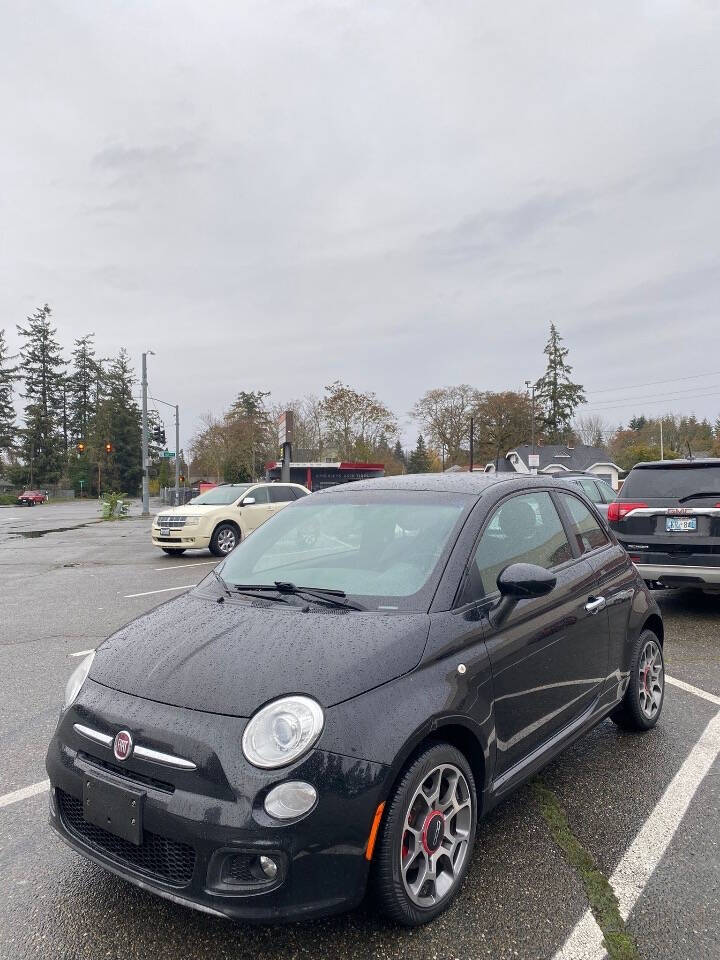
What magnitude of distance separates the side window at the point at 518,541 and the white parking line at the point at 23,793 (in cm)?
239

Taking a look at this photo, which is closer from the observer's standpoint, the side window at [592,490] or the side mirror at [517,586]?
the side mirror at [517,586]

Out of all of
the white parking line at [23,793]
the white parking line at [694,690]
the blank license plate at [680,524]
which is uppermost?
the blank license plate at [680,524]

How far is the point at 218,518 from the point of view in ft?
46.8

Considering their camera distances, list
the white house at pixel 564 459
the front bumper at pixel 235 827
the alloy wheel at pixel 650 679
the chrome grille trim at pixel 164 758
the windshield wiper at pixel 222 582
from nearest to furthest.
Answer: the front bumper at pixel 235 827 → the chrome grille trim at pixel 164 758 → the windshield wiper at pixel 222 582 → the alloy wheel at pixel 650 679 → the white house at pixel 564 459

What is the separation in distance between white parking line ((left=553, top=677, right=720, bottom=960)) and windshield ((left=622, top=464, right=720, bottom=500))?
3.48 meters

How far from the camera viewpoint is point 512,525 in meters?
3.29

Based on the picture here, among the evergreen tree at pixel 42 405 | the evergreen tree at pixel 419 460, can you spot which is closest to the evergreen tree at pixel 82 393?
the evergreen tree at pixel 42 405

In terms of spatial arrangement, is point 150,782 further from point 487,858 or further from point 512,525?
point 512,525

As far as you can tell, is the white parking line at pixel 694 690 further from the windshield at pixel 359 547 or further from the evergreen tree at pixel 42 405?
the evergreen tree at pixel 42 405

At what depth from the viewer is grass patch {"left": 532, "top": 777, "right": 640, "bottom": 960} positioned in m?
2.25

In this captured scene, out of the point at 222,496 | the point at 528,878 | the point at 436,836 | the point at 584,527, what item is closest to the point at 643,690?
the point at 584,527

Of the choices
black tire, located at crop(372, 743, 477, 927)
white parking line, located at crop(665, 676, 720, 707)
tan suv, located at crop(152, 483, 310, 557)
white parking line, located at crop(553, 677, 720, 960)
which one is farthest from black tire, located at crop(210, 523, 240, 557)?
black tire, located at crop(372, 743, 477, 927)

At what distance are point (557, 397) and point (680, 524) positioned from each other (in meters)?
74.5

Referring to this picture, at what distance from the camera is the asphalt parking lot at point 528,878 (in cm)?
225
